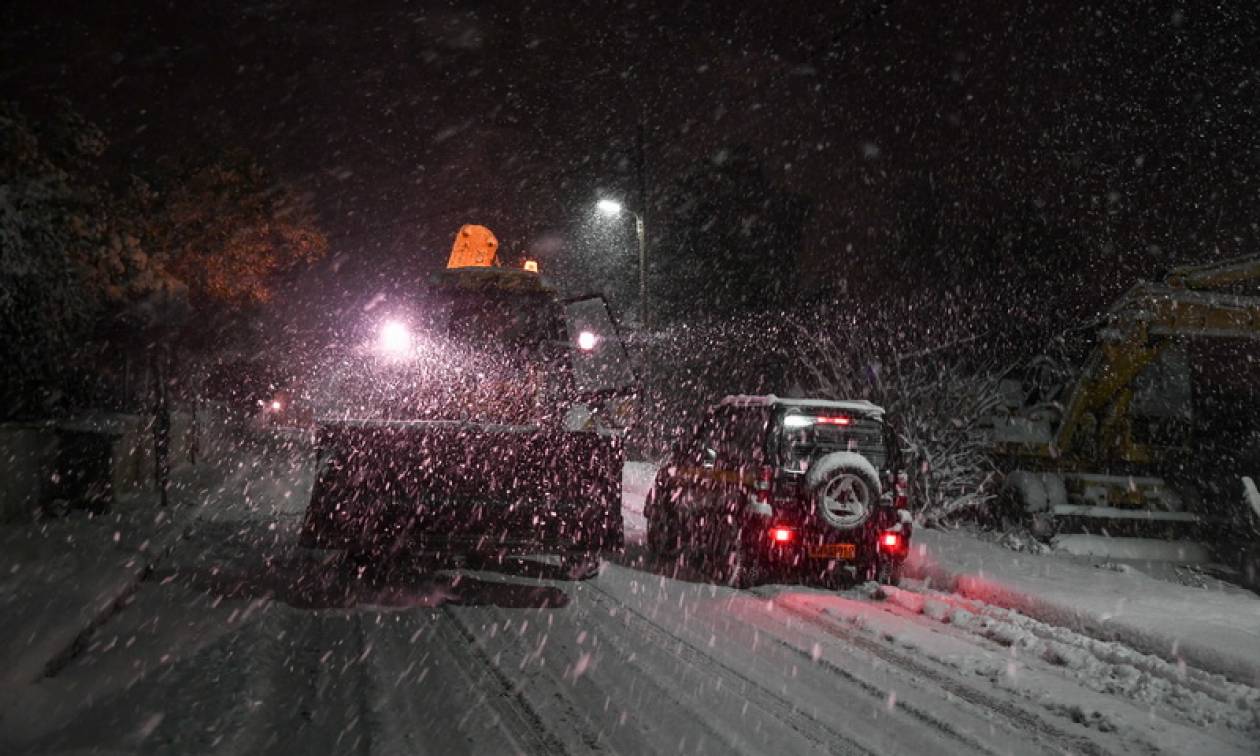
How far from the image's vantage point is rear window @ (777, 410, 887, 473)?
884 centimetres

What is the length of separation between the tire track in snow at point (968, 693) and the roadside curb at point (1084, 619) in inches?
70.6

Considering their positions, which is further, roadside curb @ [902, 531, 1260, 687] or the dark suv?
the dark suv

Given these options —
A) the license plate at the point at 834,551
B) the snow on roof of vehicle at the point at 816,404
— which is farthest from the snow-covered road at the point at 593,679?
the snow on roof of vehicle at the point at 816,404

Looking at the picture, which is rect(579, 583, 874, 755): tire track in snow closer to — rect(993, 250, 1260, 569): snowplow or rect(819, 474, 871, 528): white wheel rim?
rect(819, 474, 871, 528): white wheel rim

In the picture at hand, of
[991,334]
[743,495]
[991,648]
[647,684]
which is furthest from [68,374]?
[991,334]

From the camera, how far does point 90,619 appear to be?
6.40 m

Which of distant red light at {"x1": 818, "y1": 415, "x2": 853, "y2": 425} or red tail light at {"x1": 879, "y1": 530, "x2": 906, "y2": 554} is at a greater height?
distant red light at {"x1": 818, "y1": 415, "x2": 853, "y2": 425}

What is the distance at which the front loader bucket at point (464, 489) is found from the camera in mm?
7500

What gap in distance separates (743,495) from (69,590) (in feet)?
20.1

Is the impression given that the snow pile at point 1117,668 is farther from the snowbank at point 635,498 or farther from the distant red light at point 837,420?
the snowbank at point 635,498

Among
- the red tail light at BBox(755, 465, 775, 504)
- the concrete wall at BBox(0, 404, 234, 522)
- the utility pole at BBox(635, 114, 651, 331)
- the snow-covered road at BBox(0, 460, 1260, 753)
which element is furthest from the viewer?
the utility pole at BBox(635, 114, 651, 331)

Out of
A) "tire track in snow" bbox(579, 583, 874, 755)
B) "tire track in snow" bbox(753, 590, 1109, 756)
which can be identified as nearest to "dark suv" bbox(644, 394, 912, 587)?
"tire track in snow" bbox(753, 590, 1109, 756)

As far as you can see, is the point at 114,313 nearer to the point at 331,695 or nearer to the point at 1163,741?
the point at 331,695

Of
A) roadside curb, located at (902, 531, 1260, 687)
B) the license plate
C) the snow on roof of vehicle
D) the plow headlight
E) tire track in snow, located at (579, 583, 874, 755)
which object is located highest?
the plow headlight
